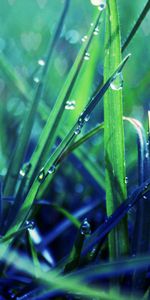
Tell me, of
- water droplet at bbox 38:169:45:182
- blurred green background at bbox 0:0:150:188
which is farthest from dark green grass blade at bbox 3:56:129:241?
blurred green background at bbox 0:0:150:188

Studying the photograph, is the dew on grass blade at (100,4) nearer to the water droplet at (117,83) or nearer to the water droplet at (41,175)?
the water droplet at (117,83)

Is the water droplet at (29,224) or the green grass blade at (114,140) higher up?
the green grass blade at (114,140)

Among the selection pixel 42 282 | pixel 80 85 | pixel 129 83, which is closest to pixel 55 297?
pixel 42 282

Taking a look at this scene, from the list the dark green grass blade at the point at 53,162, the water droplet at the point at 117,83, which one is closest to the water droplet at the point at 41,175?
the dark green grass blade at the point at 53,162

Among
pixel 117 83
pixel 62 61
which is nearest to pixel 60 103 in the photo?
pixel 117 83

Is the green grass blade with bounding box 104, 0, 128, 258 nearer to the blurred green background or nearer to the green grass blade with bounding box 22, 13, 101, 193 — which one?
the green grass blade with bounding box 22, 13, 101, 193

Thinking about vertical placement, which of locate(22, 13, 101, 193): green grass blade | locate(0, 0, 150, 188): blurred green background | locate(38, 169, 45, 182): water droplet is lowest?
locate(38, 169, 45, 182): water droplet

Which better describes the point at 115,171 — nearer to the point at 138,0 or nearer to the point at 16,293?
the point at 16,293

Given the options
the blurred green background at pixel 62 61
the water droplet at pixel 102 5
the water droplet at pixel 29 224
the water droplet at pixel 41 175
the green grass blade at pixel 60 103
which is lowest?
the water droplet at pixel 29 224
